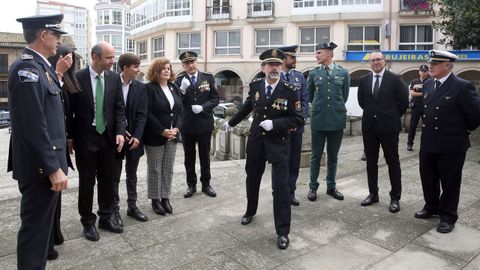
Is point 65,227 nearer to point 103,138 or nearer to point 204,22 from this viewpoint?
point 103,138

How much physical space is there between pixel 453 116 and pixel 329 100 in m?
1.56

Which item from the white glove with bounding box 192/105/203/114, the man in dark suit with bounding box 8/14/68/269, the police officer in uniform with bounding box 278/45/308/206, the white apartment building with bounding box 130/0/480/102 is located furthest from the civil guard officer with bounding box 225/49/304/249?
the white apartment building with bounding box 130/0/480/102

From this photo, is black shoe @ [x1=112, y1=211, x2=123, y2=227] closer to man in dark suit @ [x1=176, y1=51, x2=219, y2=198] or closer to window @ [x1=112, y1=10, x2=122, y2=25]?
man in dark suit @ [x1=176, y1=51, x2=219, y2=198]

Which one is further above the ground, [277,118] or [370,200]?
[277,118]

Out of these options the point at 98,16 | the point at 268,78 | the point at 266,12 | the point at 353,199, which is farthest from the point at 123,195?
the point at 98,16

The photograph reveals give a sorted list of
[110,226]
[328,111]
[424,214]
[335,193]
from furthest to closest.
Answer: [335,193] < [328,111] < [424,214] < [110,226]

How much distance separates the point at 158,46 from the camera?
30.0m

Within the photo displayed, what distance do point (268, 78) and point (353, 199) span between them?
7.59 ft

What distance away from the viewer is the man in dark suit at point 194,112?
529 cm

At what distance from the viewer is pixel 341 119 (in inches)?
209

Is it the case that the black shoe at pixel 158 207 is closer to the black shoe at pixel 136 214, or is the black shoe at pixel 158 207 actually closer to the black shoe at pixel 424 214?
the black shoe at pixel 136 214

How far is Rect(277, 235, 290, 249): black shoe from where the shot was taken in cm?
371

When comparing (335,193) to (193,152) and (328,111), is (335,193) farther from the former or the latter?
(193,152)

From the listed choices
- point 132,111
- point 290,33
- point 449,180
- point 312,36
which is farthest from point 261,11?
point 449,180
